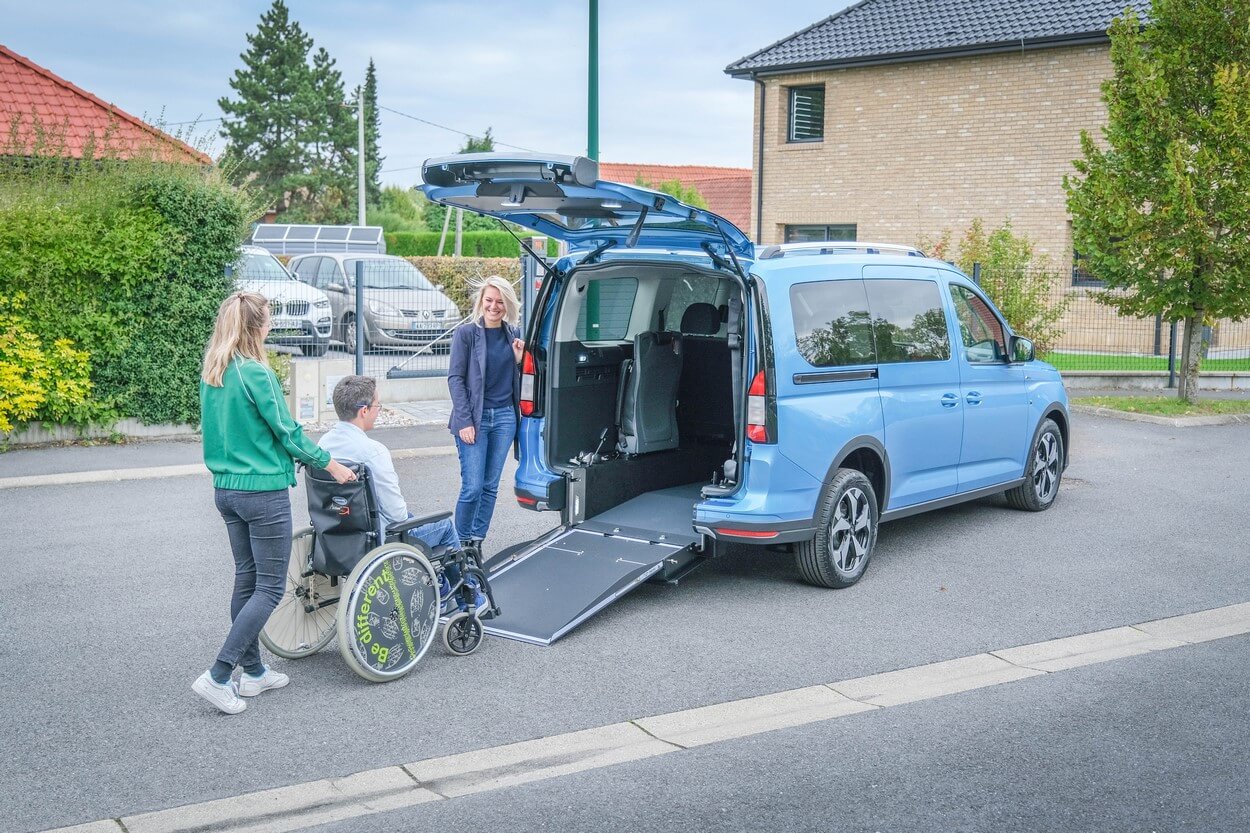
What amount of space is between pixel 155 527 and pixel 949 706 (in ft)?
19.4

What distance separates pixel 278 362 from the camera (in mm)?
13875

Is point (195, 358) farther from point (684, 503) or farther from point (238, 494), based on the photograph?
point (238, 494)

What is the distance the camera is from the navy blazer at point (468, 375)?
7562 millimetres

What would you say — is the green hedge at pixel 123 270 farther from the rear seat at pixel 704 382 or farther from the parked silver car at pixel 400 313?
the rear seat at pixel 704 382

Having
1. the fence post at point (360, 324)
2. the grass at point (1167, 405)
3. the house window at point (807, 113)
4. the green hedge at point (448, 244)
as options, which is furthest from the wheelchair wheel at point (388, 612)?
the green hedge at point (448, 244)

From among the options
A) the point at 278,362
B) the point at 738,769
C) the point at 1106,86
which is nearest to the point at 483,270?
the point at 278,362

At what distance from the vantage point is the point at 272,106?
218 feet

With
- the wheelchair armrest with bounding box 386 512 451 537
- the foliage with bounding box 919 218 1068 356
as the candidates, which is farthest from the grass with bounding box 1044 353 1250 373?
the wheelchair armrest with bounding box 386 512 451 537

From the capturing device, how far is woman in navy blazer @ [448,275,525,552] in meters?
7.58

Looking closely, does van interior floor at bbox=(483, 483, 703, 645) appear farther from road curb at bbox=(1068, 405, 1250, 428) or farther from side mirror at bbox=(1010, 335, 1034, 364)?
road curb at bbox=(1068, 405, 1250, 428)

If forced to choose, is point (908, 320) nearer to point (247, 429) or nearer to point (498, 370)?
point (498, 370)

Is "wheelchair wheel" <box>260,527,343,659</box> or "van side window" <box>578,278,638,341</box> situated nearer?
"wheelchair wheel" <box>260,527,343,659</box>

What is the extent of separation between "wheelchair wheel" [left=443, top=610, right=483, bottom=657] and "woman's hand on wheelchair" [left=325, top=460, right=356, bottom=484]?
941 mm

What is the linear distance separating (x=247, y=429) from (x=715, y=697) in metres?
2.31
